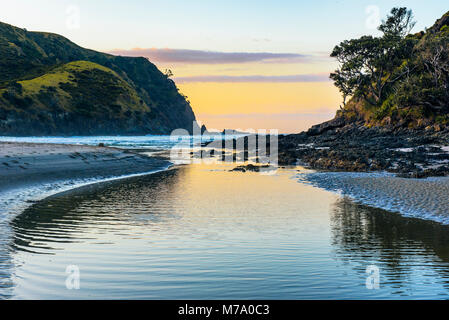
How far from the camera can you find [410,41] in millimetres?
83000

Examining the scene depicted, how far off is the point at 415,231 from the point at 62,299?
10583 mm

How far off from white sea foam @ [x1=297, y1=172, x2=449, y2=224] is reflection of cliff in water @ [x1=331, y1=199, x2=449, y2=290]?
125cm

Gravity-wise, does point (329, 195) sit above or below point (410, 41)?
below

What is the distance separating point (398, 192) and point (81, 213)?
1512 centimetres

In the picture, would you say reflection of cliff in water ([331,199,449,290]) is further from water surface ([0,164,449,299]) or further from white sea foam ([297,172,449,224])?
white sea foam ([297,172,449,224])

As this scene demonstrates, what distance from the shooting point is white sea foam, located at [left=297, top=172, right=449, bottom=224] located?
54.5 feet

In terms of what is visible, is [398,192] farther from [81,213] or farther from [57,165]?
[57,165]

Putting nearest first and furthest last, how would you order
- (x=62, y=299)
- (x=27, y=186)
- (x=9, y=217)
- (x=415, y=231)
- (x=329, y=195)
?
(x=62, y=299) → (x=415, y=231) → (x=9, y=217) → (x=329, y=195) → (x=27, y=186)

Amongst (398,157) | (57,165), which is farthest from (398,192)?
(57,165)

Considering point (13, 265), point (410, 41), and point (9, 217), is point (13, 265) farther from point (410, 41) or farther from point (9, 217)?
point (410, 41)

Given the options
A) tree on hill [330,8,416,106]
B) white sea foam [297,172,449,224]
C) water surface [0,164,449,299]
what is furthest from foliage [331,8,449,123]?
water surface [0,164,449,299]

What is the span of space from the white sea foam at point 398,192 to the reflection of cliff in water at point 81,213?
367 inches
